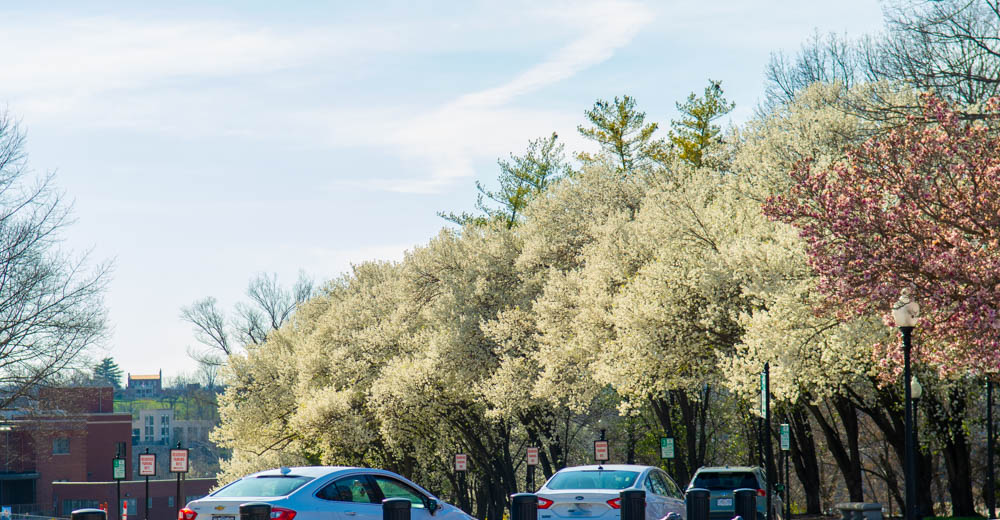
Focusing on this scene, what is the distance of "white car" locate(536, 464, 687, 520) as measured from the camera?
15648 millimetres

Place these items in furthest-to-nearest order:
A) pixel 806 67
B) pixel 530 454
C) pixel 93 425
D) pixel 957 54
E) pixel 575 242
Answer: pixel 93 425
pixel 806 67
pixel 575 242
pixel 530 454
pixel 957 54

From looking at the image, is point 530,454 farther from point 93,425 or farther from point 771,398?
point 93,425

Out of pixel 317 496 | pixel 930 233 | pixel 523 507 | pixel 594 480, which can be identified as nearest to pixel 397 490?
pixel 317 496

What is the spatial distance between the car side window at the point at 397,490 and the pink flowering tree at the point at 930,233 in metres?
8.15

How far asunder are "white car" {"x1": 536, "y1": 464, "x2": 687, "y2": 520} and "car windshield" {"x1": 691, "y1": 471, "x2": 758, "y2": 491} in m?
Result: 3.75

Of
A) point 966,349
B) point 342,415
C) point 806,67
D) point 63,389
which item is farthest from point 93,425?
point 966,349

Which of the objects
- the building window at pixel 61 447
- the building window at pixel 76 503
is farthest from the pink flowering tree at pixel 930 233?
the building window at pixel 61 447

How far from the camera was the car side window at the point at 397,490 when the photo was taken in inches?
559

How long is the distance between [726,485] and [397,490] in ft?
29.7

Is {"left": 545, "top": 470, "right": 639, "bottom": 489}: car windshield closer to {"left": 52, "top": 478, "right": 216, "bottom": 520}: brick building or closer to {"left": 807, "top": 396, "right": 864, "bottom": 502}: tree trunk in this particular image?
{"left": 807, "top": 396, "right": 864, "bottom": 502}: tree trunk

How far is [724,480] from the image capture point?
21.4 m

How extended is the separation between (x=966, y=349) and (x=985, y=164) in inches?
123

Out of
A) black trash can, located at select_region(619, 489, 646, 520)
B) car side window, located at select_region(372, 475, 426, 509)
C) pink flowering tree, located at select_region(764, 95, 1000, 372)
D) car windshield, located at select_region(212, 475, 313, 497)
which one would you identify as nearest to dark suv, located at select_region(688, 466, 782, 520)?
pink flowering tree, located at select_region(764, 95, 1000, 372)

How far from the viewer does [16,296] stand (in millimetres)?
35469
